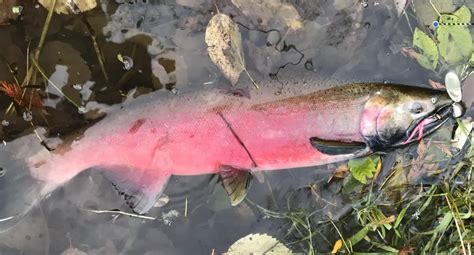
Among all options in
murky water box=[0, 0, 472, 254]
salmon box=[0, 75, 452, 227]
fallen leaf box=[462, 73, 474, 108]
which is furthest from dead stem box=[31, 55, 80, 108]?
fallen leaf box=[462, 73, 474, 108]

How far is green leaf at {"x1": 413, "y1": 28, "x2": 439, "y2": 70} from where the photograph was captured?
9.90ft

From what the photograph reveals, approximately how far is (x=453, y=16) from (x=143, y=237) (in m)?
2.11

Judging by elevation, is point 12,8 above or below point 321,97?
above

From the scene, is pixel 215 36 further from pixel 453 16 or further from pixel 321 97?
pixel 453 16

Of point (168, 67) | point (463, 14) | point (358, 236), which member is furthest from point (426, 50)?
point (168, 67)

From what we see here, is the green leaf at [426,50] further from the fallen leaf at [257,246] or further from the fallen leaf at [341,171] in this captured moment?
the fallen leaf at [257,246]

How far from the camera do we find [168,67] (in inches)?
120

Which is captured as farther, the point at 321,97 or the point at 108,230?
the point at 108,230

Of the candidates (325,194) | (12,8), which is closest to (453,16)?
(325,194)

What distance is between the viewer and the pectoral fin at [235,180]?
2.96 meters

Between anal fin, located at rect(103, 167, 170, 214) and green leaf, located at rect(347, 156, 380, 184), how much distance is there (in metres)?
1.00

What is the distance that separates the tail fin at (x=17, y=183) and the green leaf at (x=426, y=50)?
2.13m

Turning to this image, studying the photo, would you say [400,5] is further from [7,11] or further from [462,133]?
[7,11]

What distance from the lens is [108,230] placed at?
3133 mm
